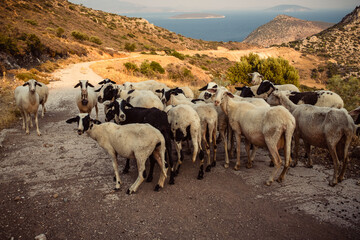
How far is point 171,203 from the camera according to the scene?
5.42 metres

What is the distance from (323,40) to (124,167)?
82.8 metres

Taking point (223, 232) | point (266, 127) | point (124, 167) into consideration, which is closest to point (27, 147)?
point (124, 167)

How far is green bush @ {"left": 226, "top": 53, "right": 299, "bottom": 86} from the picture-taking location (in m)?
17.1

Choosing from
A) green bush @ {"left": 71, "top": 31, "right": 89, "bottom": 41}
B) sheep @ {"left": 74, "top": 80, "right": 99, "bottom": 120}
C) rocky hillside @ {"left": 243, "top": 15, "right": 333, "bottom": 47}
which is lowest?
sheep @ {"left": 74, "top": 80, "right": 99, "bottom": 120}

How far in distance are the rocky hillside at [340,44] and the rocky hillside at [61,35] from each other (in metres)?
28.6

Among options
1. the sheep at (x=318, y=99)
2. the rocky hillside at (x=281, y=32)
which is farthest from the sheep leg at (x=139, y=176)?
the rocky hillside at (x=281, y=32)

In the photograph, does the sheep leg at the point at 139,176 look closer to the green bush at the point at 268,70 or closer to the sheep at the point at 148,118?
the sheep at the point at 148,118

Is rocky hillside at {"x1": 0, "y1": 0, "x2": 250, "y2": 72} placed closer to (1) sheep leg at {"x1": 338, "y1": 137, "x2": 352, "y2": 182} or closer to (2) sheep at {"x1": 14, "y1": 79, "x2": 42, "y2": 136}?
(2) sheep at {"x1": 14, "y1": 79, "x2": 42, "y2": 136}

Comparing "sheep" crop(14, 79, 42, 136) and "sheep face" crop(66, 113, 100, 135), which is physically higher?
"sheep face" crop(66, 113, 100, 135)

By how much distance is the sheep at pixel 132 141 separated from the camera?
5457 mm

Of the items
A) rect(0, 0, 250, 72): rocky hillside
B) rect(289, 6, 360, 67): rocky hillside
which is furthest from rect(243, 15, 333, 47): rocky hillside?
rect(289, 6, 360, 67): rocky hillside

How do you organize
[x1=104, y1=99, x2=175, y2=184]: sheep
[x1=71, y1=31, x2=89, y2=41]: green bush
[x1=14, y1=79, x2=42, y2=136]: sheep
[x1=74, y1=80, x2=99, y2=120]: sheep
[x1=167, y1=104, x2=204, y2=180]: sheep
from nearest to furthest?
[x1=104, y1=99, x2=175, y2=184]: sheep, [x1=167, y1=104, x2=204, y2=180]: sheep, [x1=14, y1=79, x2=42, y2=136]: sheep, [x1=74, y1=80, x2=99, y2=120]: sheep, [x1=71, y1=31, x2=89, y2=41]: green bush

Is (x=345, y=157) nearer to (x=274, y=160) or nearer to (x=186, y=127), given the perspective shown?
(x=274, y=160)

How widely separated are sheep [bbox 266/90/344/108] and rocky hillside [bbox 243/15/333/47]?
A: 12597cm
